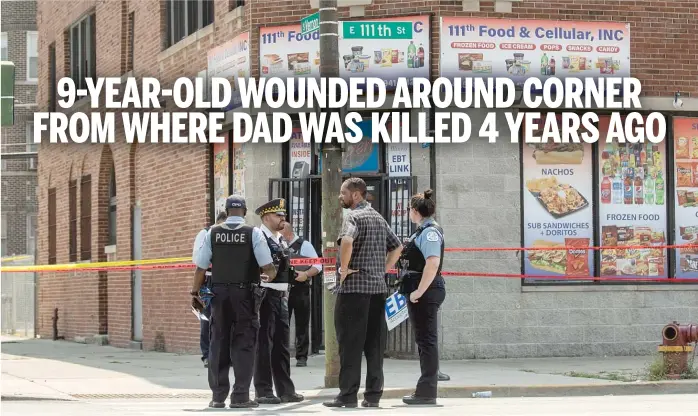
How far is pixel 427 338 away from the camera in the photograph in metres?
12.0

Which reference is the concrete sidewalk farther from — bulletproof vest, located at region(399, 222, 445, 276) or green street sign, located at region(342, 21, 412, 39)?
green street sign, located at region(342, 21, 412, 39)

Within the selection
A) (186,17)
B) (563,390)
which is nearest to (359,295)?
(563,390)

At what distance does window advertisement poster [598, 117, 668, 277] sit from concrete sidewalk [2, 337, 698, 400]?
4.77ft

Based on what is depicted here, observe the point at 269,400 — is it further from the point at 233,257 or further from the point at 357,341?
the point at 233,257

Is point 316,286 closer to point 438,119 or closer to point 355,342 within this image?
point 438,119

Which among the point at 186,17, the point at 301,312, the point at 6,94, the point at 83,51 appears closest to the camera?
the point at 6,94

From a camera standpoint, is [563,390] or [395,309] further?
[563,390]

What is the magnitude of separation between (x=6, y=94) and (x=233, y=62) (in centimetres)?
670

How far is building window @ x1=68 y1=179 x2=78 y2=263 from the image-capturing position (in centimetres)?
2790

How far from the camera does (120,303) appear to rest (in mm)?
24594

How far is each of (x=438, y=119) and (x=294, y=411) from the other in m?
6.85

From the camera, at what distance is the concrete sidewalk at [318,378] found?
13.4 metres

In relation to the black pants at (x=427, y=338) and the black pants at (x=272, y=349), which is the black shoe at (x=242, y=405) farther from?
the black pants at (x=427, y=338)

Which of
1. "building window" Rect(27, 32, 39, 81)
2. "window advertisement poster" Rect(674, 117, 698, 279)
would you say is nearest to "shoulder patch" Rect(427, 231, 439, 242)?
"window advertisement poster" Rect(674, 117, 698, 279)
